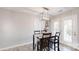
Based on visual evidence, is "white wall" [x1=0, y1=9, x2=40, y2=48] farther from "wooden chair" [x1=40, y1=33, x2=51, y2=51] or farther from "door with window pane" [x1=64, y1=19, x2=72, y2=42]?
"door with window pane" [x1=64, y1=19, x2=72, y2=42]

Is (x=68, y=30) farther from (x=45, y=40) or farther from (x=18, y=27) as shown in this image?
(x=18, y=27)

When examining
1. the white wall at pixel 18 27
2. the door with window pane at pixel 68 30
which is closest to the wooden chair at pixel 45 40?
the white wall at pixel 18 27

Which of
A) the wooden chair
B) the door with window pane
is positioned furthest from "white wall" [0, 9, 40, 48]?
the door with window pane

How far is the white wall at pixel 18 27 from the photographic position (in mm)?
1784

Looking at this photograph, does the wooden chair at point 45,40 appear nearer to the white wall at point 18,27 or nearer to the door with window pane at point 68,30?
the white wall at point 18,27

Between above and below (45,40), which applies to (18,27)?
above

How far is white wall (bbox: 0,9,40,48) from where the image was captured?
1.78 meters

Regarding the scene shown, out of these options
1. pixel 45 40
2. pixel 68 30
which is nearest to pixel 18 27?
pixel 45 40

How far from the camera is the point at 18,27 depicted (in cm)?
181

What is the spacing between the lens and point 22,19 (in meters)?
1.85
